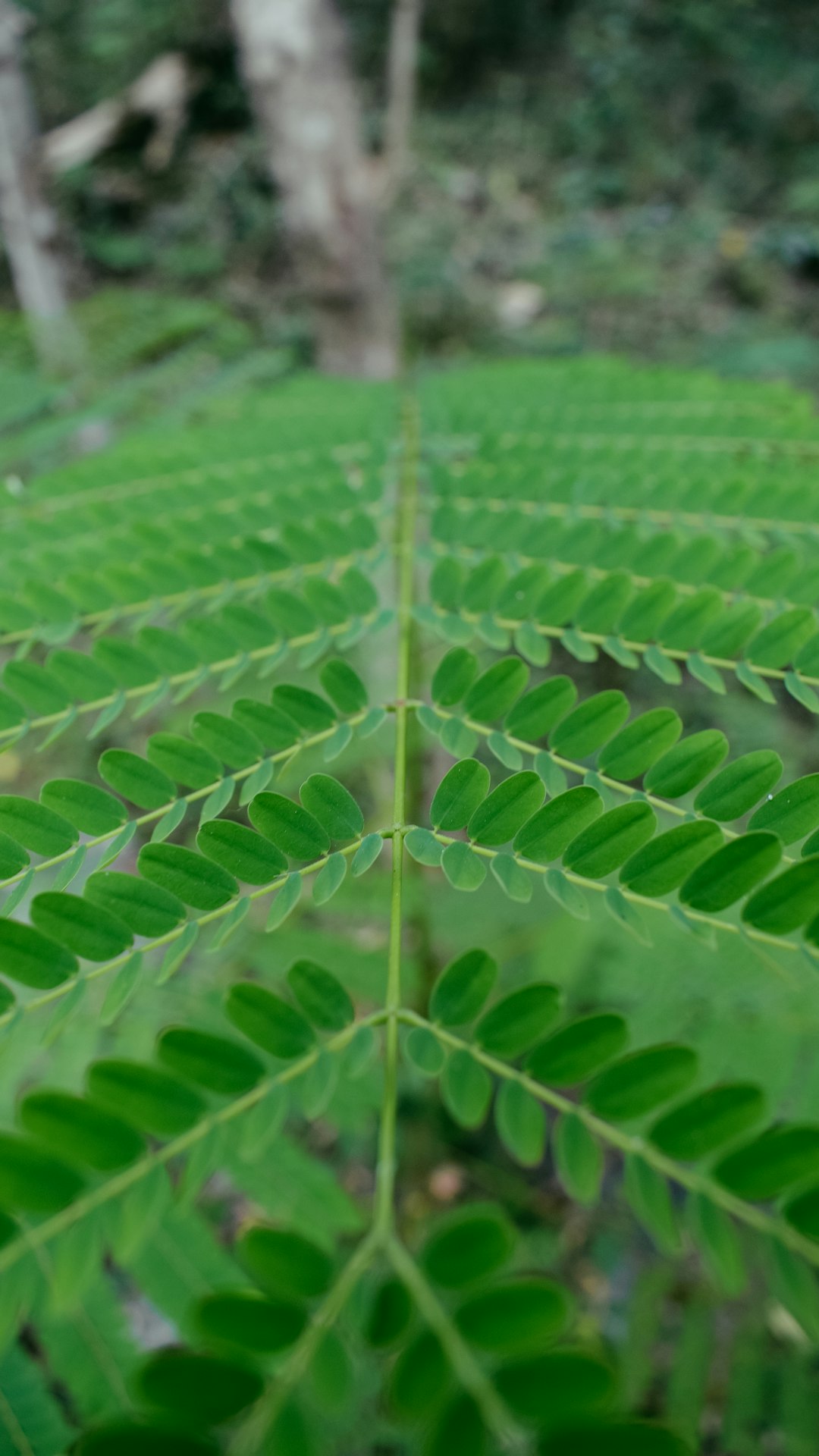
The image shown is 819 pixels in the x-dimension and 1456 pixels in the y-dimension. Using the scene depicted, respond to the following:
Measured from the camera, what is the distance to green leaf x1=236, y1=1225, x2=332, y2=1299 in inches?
17.7

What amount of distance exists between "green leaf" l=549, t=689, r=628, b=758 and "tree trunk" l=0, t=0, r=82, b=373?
441cm

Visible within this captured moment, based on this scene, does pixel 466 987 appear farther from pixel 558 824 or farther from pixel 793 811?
pixel 793 811

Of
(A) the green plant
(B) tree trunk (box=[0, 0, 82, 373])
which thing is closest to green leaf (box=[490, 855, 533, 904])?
(A) the green plant

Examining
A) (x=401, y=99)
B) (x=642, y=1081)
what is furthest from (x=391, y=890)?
(x=401, y=99)

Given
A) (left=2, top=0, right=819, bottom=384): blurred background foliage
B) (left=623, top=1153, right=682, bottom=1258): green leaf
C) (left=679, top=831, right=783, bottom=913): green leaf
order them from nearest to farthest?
(left=623, top=1153, right=682, bottom=1258): green leaf, (left=679, top=831, right=783, bottom=913): green leaf, (left=2, top=0, right=819, bottom=384): blurred background foliage

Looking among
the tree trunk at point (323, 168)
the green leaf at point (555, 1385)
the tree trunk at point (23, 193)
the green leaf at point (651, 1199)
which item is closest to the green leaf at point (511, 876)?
the green leaf at point (651, 1199)

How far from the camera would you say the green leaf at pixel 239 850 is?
69 cm

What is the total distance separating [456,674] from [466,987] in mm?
402

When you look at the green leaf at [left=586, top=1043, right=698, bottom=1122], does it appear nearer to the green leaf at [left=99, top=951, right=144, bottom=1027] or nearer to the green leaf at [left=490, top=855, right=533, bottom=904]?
the green leaf at [left=490, top=855, right=533, bottom=904]

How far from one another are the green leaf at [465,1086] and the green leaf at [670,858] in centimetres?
22

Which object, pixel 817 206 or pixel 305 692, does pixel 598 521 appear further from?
pixel 817 206

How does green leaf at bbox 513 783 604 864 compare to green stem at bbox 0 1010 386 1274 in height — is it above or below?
above

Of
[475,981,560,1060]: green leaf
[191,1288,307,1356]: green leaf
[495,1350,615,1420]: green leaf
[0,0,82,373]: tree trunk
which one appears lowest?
[495,1350,615,1420]: green leaf

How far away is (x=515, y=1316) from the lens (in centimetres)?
43
